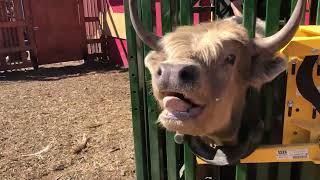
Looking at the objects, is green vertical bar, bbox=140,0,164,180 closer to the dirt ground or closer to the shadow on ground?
the dirt ground

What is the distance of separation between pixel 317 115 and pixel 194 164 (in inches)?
41.5

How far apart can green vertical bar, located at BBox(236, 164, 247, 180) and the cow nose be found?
114 cm

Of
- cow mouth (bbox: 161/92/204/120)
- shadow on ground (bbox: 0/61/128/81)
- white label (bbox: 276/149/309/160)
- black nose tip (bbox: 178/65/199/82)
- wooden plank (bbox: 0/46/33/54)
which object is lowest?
shadow on ground (bbox: 0/61/128/81)

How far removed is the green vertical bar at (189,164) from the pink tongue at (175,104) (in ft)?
3.41

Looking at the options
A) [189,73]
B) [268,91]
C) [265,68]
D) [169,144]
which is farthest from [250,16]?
[169,144]

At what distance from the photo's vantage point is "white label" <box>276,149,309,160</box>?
115 inches

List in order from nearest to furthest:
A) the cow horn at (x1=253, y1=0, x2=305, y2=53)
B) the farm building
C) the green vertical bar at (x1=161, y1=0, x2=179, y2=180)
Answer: the cow horn at (x1=253, y1=0, x2=305, y2=53) < the green vertical bar at (x1=161, y1=0, x2=179, y2=180) < the farm building

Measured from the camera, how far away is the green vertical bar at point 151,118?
3.43m

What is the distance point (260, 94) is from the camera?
314cm

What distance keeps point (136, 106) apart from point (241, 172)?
106 cm

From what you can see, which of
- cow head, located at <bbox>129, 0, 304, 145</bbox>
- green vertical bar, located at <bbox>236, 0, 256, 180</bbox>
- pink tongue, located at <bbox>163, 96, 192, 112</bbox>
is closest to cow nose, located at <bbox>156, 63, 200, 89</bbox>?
cow head, located at <bbox>129, 0, 304, 145</bbox>

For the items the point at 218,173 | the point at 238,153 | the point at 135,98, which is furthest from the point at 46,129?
the point at 238,153

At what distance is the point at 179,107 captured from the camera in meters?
2.50

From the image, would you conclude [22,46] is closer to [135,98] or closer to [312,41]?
[135,98]
